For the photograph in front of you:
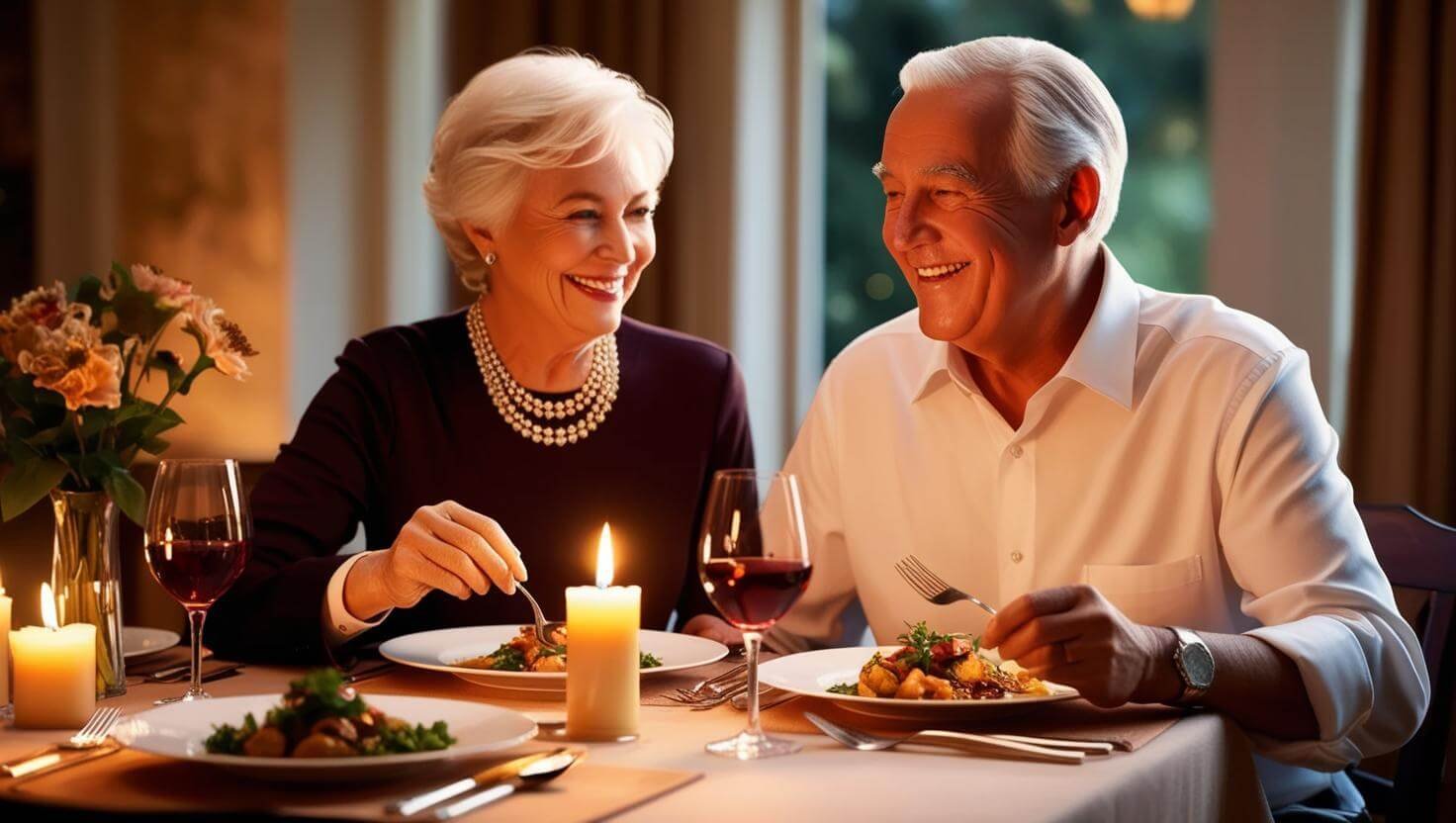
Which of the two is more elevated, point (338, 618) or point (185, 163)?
point (185, 163)

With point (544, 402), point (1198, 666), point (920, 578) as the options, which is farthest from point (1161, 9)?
point (1198, 666)

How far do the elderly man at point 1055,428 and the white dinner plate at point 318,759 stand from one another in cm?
82

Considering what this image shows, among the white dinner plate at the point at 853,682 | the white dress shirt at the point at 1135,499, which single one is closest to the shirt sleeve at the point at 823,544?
the white dress shirt at the point at 1135,499

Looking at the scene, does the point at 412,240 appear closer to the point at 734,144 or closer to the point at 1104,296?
the point at 734,144

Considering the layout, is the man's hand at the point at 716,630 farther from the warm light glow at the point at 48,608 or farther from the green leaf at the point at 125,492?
the warm light glow at the point at 48,608

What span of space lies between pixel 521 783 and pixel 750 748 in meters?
0.23

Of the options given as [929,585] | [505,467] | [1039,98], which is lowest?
[929,585]

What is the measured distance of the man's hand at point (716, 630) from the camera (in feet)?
6.76

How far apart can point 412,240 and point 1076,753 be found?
4117 millimetres

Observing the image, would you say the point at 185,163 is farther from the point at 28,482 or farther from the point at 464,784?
the point at 464,784

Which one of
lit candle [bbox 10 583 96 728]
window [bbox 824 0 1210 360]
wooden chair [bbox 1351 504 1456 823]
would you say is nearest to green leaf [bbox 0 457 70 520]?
lit candle [bbox 10 583 96 728]

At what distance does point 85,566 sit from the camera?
1.68 meters

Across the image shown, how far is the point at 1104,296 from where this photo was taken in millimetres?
2076

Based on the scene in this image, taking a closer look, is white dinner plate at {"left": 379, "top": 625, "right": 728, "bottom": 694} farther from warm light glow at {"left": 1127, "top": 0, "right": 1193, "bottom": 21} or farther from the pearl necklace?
warm light glow at {"left": 1127, "top": 0, "right": 1193, "bottom": 21}
